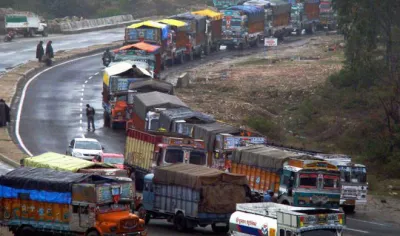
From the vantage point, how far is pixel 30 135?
54719 millimetres

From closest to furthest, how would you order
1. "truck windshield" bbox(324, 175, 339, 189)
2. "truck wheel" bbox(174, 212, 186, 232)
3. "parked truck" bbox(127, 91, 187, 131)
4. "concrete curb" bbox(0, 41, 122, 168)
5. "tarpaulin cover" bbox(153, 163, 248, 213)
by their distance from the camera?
1. "tarpaulin cover" bbox(153, 163, 248, 213)
2. "truck wheel" bbox(174, 212, 186, 232)
3. "truck windshield" bbox(324, 175, 339, 189)
4. "parked truck" bbox(127, 91, 187, 131)
5. "concrete curb" bbox(0, 41, 122, 168)

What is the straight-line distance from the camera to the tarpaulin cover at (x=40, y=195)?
30578 mm

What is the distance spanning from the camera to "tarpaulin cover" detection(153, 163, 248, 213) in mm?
33406

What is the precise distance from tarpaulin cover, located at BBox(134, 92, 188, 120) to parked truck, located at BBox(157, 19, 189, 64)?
26924 millimetres

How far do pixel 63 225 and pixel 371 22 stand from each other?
3838 centimetres

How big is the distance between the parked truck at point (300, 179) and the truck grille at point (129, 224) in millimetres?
8272

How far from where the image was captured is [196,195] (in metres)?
33.5

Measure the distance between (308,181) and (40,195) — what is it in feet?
33.8

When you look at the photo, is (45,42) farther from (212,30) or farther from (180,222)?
(180,222)

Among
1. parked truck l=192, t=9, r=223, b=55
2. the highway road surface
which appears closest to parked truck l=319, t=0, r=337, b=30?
parked truck l=192, t=9, r=223, b=55

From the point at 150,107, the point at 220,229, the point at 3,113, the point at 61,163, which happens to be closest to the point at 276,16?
the point at 3,113

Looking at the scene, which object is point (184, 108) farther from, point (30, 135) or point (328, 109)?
point (328, 109)

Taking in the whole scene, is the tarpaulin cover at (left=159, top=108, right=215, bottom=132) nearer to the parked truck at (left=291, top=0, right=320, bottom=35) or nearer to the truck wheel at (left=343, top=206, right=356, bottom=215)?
the truck wheel at (left=343, top=206, right=356, bottom=215)

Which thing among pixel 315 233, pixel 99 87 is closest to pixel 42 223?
pixel 315 233
